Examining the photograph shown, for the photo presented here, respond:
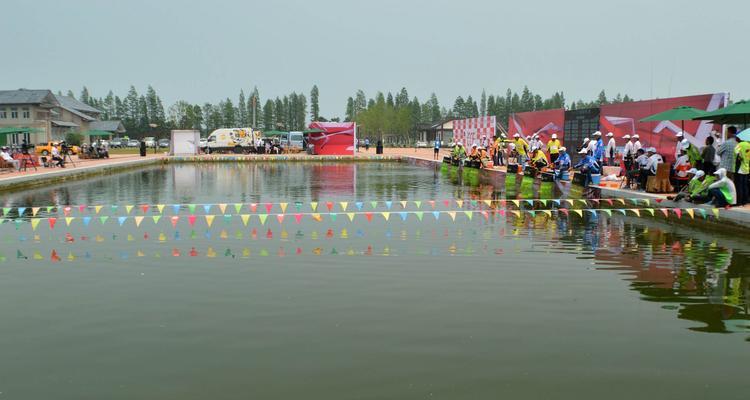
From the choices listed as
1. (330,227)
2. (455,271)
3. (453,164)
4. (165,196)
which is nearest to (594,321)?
(455,271)

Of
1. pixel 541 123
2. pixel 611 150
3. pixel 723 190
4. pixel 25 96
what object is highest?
pixel 25 96

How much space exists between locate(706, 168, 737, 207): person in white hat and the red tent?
38.9 m

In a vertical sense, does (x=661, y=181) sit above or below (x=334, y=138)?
below

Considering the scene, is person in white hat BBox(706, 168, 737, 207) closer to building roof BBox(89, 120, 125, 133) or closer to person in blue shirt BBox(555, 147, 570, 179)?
person in blue shirt BBox(555, 147, 570, 179)

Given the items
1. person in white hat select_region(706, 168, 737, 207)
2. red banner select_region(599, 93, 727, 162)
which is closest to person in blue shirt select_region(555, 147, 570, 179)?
red banner select_region(599, 93, 727, 162)

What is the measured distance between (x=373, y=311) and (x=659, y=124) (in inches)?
698

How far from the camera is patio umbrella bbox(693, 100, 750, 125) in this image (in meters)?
13.6

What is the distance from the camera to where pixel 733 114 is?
13695 mm

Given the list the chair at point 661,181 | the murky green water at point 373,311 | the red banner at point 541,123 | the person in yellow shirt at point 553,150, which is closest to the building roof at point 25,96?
the red banner at point 541,123

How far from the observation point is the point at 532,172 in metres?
23.6

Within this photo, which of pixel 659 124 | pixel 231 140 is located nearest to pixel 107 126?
pixel 231 140

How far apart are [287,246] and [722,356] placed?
627 cm

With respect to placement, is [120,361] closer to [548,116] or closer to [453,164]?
[548,116]

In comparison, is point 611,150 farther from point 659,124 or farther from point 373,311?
point 373,311
